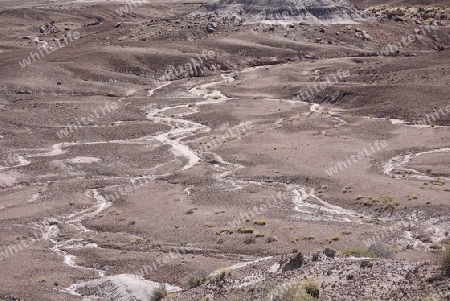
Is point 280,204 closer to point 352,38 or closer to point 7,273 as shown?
point 7,273

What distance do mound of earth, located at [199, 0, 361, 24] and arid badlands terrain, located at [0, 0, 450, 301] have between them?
219 inches

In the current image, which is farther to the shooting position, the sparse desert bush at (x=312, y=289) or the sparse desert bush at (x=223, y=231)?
the sparse desert bush at (x=223, y=231)

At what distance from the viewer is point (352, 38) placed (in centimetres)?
11412

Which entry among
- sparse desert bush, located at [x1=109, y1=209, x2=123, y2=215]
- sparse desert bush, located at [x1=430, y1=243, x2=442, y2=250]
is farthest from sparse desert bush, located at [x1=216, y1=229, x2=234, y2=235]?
sparse desert bush, located at [x1=430, y1=243, x2=442, y2=250]

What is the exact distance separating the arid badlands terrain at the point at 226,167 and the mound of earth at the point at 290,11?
5550 millimetres

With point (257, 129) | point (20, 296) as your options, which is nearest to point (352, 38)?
point (257, 129)

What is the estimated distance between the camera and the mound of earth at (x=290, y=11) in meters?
120

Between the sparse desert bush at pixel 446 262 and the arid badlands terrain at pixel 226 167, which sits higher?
the sparse desert bush at pixel 446 262

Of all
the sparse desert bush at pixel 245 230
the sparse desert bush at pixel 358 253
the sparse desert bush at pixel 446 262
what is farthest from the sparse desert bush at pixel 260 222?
the sparse desert bush at pixel 446 262

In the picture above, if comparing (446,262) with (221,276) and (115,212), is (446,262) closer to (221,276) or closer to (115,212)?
(221,276)

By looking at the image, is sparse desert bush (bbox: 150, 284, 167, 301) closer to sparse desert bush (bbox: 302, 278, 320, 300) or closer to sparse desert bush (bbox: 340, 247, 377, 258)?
sparse desert bush (bbox: 340, 247, 377, 258)

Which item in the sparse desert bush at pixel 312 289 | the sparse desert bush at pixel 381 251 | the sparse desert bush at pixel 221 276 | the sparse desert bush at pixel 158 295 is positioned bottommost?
the sparse desert bush at pixel 158 295

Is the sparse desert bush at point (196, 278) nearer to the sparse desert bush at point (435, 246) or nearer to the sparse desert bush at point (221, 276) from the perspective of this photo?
the sparse desert bush at point (221, 276)

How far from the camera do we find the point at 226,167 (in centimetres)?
5059
